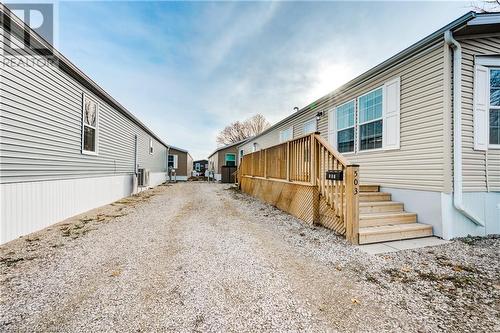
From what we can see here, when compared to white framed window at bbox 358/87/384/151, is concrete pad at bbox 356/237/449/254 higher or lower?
lower

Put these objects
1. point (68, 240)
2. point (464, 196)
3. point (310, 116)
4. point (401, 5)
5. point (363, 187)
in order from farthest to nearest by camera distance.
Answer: point (310, 116)
point (401, 5)
point (363, 187)
point (464, 196)
point (68, 240)

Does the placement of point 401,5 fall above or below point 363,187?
above

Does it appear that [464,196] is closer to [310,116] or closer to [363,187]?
[363,187]

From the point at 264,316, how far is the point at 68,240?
12.0 feet

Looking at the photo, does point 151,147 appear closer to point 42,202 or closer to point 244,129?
point 42,202

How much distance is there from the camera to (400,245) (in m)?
3.55

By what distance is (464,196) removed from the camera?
13.0ft

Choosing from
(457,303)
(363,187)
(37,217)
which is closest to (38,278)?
(37,217)

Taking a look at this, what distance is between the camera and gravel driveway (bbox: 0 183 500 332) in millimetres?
1747

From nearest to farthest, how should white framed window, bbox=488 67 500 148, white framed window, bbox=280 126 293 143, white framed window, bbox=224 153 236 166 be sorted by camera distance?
white framed window, bbox=488 67 500 148 → white framed window, bbox=280 126 293 143 → white framed window, bbox=224 153 236 166

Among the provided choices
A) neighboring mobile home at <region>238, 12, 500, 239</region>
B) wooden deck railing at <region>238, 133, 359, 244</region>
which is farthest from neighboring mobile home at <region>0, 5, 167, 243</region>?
neighboring mobile home at <region>238, 12, 500, 239</region>

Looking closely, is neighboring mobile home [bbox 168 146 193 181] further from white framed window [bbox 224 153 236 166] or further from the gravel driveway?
the gravel driveway

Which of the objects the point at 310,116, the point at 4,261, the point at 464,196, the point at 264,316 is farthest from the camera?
the point at 310,116

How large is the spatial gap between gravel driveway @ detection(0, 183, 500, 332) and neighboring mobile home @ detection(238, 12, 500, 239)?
754mm
